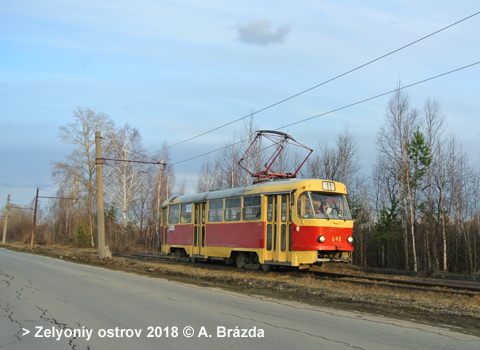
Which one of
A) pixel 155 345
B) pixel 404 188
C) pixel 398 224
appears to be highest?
pixel 404 188

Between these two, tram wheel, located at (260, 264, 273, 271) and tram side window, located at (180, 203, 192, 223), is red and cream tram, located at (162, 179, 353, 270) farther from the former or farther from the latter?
tram side window, located at (180, 203, 192, 223)

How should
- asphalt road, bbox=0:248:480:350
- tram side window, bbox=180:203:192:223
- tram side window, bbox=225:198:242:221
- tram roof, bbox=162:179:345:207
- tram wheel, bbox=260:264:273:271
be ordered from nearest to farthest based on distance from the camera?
asphalt road, bbox=0:248:480:350 < tram roof, bbox=162:179:345:207 < tram wheel, bbox=260:264:273:271 < tram side window, bbox=225:198:242:221 < tram side window, bbox=180:203:192:223

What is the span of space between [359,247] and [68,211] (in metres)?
57.2

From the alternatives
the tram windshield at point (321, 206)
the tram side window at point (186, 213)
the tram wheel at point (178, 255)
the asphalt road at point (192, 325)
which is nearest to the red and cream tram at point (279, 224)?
the tram windshield at point (321, 206)

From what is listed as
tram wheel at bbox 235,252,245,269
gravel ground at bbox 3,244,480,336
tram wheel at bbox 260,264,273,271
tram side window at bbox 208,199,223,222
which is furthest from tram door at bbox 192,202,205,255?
tram wheel at bbox 260,264,273,271

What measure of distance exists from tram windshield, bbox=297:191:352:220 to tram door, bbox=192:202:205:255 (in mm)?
6478

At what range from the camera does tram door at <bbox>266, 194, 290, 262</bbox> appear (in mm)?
15117

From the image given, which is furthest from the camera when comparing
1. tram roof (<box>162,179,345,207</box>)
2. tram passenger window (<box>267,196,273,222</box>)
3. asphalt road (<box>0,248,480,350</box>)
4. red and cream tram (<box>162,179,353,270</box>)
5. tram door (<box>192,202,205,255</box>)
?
tram door (<box>192,202,205,255</box>)

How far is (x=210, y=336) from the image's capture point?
263 inches

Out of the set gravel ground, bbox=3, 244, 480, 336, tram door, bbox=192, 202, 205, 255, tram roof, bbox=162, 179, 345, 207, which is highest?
tram roof, bbox=162, 179, 345, 207

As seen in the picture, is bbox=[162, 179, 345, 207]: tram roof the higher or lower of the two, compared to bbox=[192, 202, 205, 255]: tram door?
higher

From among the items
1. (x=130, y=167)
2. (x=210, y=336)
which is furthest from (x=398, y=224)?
(x=130, y=167)

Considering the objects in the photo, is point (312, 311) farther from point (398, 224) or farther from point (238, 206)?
point (398, 224)

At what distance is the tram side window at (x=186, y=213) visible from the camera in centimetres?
2102
